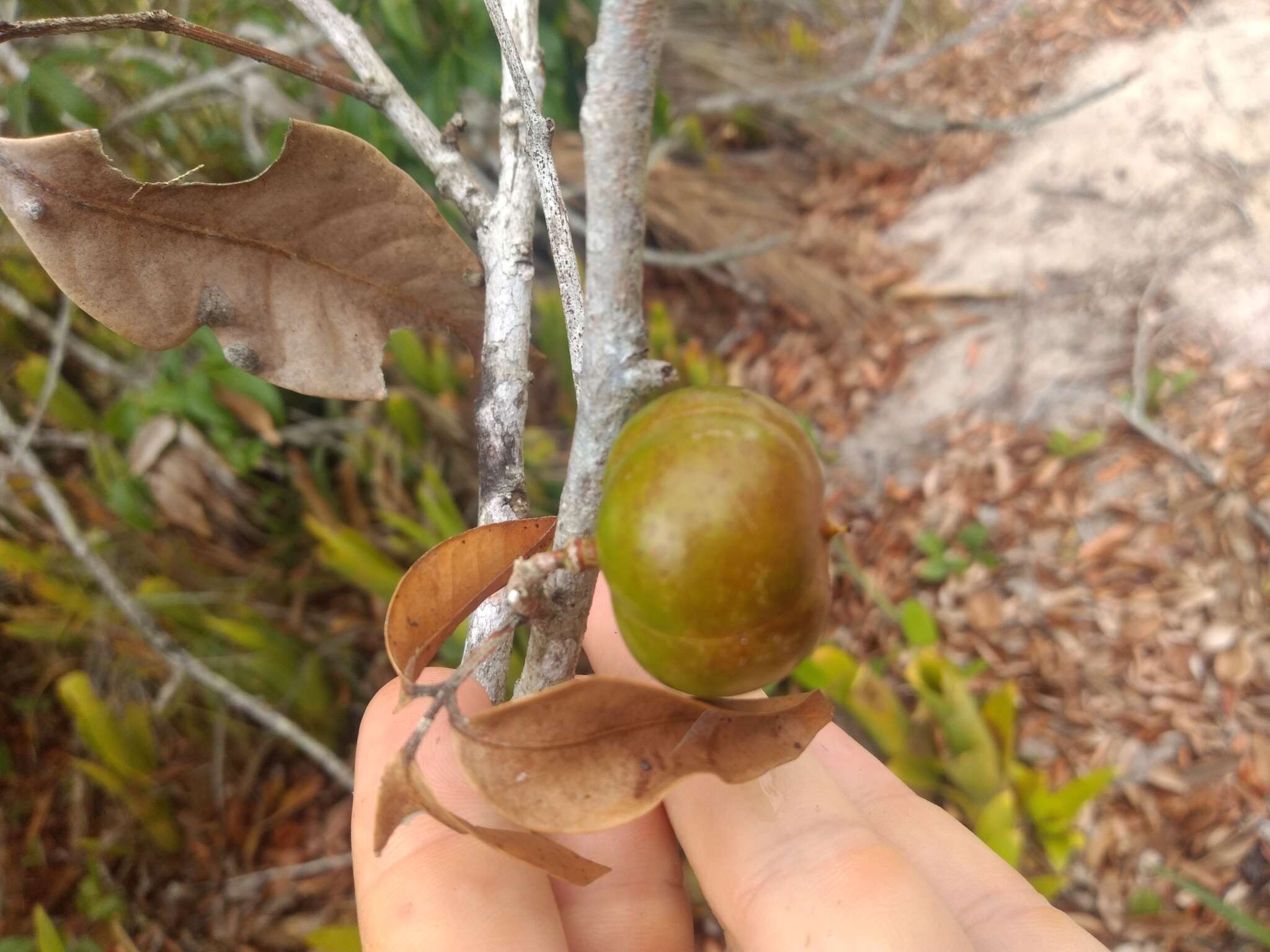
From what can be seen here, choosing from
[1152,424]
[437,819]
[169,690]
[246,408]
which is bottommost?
[169,690]

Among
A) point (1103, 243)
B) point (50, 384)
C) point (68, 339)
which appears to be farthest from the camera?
point (1103, 243)

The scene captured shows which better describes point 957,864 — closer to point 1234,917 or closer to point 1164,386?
point 1234,917

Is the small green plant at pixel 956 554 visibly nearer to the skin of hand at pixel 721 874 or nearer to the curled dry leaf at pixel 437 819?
the skin of hand at pixel 721 874

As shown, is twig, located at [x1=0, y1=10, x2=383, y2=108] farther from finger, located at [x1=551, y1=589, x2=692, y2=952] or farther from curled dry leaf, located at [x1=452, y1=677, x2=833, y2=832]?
finger, located at [x1=551, y1=589, x2=692, y2=952]

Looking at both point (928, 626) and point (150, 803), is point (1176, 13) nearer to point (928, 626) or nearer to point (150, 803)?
point (928, 626)

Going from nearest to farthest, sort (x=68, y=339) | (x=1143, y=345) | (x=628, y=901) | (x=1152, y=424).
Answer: (x=628, y=901), (x=68, y=339), (x=1152, y=424), (x=1143, y=345)

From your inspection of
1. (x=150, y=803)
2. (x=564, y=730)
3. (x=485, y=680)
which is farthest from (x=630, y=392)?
(x=150, y=803)

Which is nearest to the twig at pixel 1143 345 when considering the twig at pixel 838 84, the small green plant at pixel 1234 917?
the twig at pixel 838 84

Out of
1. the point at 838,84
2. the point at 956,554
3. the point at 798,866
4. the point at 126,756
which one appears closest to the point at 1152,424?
the point at 956,554
